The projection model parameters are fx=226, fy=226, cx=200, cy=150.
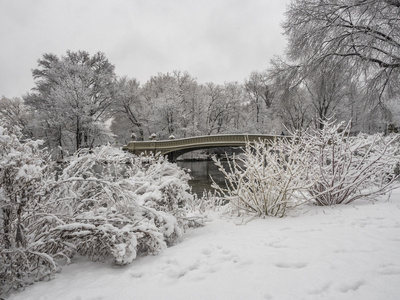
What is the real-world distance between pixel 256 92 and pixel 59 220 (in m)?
33.8

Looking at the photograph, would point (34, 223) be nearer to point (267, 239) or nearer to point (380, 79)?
point (267, 239)

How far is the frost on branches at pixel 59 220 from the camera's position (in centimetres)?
214

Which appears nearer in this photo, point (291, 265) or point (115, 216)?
point (291, 265)

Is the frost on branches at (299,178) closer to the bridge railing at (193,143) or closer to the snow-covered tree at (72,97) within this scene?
the bridge railing at (193,143)

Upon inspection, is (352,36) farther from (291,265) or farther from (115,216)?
(115,216)

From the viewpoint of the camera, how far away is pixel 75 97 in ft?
66.6

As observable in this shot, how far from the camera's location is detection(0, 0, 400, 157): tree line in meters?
9.96

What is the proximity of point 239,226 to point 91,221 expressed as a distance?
2126 mm

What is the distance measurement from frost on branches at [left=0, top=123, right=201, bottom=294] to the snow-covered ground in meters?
0.19

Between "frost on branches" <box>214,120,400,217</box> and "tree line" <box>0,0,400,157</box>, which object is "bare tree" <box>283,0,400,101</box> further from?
"frost on branches" <box>214,120,400,217</box>

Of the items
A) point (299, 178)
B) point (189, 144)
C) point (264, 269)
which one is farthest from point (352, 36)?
point (189, 144)

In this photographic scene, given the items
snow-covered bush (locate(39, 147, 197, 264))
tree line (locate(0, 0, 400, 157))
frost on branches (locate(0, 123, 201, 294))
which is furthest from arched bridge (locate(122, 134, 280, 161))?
frost on branches (locate(0, 123, 201, 294))

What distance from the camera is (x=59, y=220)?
93.4 inches

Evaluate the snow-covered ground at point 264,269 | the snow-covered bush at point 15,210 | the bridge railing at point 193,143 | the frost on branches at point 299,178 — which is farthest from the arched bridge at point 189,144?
the snow-covered bush at point 15,210
